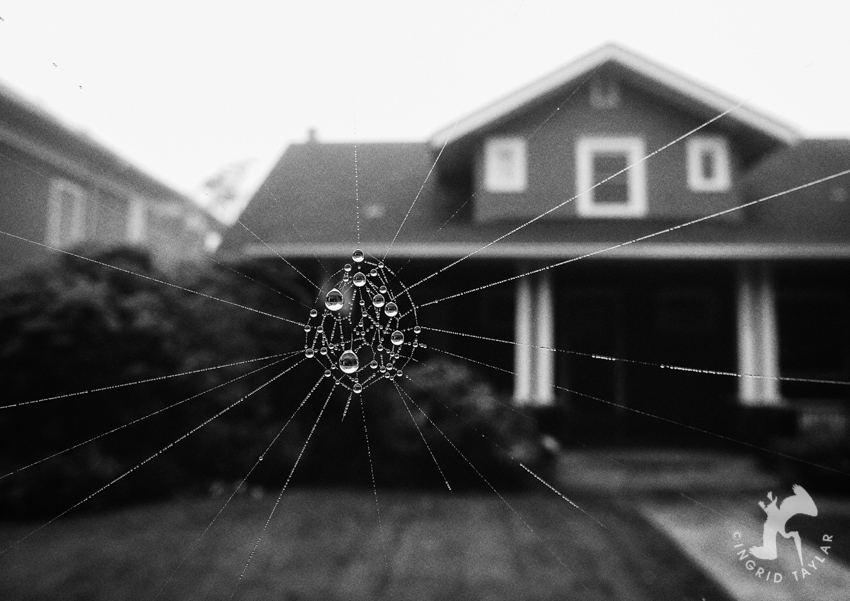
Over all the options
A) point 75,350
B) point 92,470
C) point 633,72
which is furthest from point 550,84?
point 92,470

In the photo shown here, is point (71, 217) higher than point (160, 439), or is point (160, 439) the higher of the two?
point (71, 217)

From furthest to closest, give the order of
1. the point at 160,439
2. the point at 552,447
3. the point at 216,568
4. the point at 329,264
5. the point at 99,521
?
the point at 329,264
the point at 552,447
the point at 160,439
the point at 99,521
the point at 216,568

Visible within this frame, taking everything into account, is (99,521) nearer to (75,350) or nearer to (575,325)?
(75,350)

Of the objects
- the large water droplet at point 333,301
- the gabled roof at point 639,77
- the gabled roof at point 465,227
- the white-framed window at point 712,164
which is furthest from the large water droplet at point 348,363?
the white-framed window at point 712,164

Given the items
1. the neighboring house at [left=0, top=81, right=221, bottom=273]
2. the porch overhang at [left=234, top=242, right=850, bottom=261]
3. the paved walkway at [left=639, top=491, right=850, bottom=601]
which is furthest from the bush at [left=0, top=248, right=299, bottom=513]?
the paved walkway at [left=639, top=491, right=850, bottom=601]

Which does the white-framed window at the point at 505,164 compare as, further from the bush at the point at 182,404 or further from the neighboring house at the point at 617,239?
the bush at the point at 182,404

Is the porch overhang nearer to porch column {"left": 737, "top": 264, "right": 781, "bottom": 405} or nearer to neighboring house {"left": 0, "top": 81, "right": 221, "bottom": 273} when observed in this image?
porch column {"left": 737, "top": 264, "right": 781, "bottom": 405}
